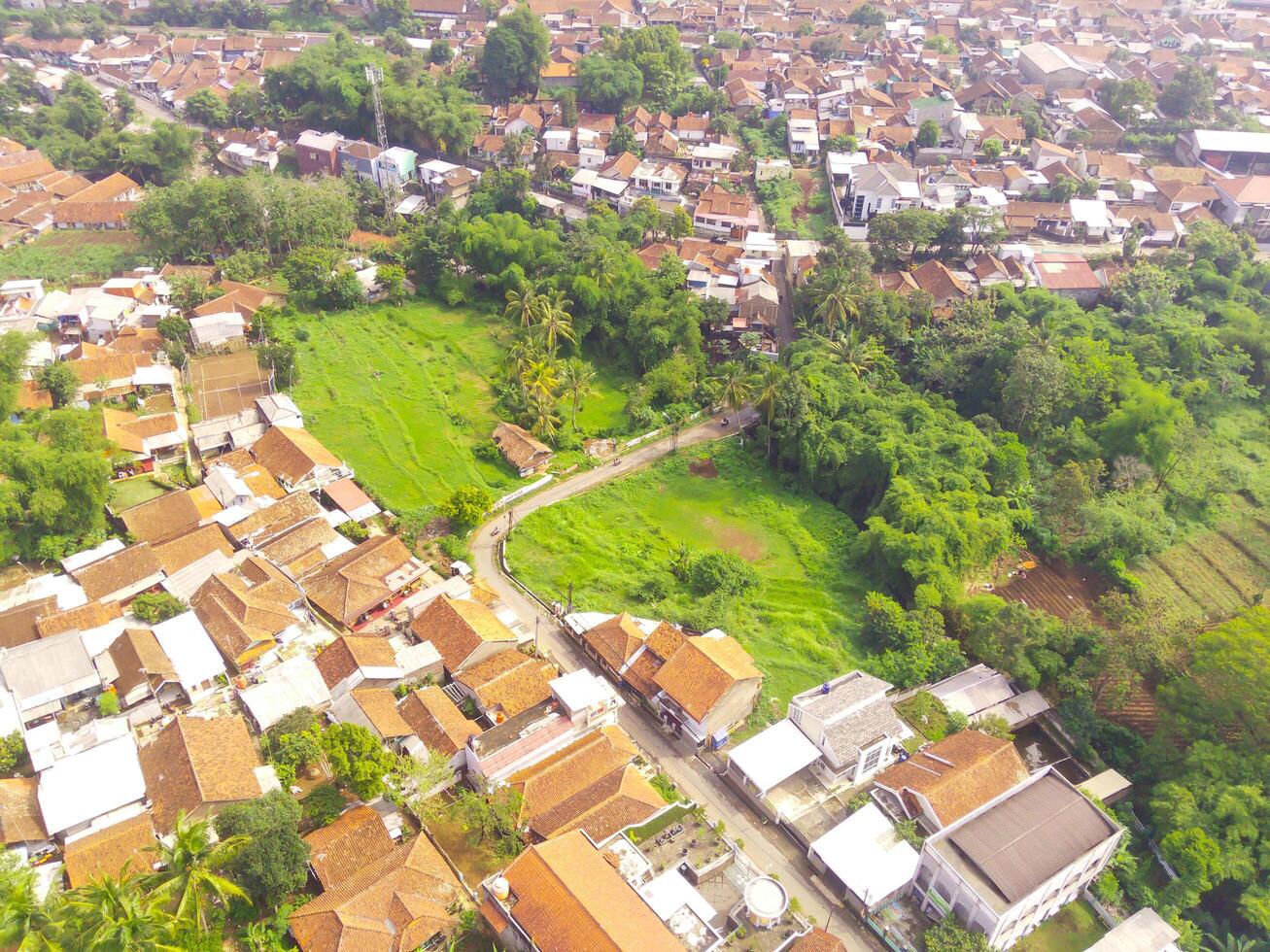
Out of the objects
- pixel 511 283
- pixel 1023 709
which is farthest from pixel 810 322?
pixel 1023 709

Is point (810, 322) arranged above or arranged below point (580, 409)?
above

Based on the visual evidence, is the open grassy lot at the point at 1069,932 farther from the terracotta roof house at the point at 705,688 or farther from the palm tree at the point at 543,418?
the palm tree at the point at 543,418

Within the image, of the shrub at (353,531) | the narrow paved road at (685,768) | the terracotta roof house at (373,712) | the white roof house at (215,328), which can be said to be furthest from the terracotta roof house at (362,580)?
the white roof house at (215,328)

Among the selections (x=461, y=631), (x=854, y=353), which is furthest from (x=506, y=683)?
(x=854, y=353)

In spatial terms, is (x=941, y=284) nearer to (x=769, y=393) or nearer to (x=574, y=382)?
(x=769, y=393)

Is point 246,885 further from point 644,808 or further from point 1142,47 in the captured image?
point 1142,47

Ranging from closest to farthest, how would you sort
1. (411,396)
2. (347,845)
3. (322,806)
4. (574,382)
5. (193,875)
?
1. (193,875)
2. (347,845)
3. (322,806)
4. (574,382)
5. (411,396)

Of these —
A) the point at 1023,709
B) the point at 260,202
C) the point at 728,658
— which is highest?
the point at 260,202

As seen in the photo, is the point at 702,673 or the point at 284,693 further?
the point at 702,673
